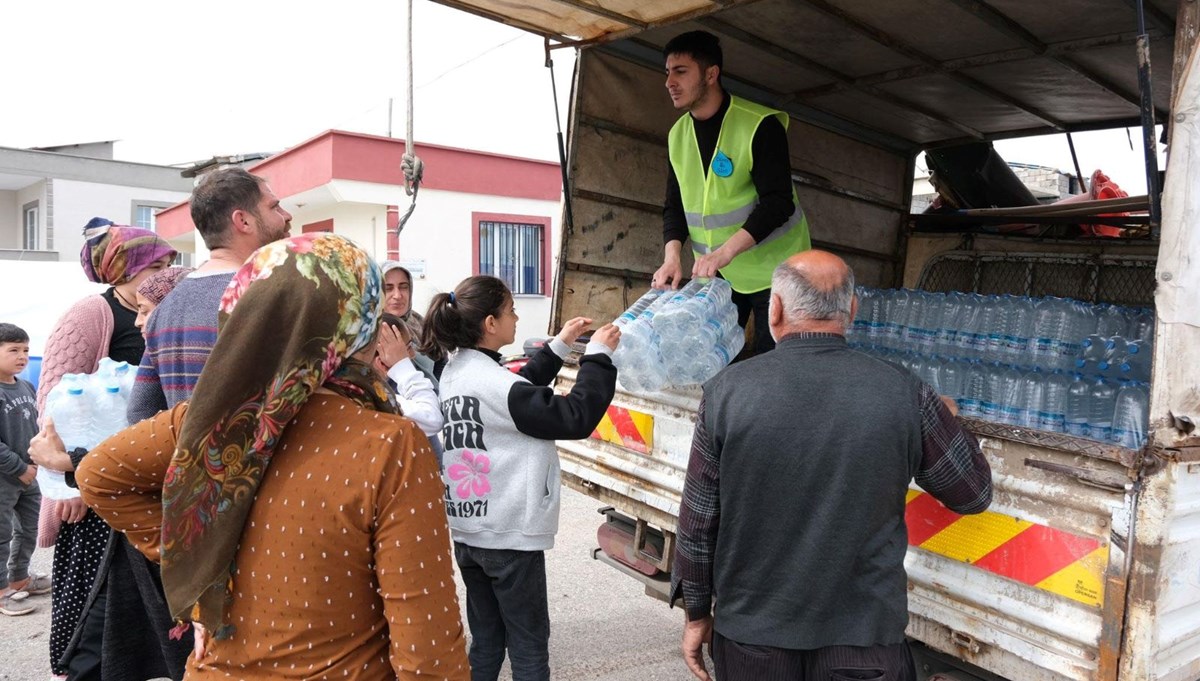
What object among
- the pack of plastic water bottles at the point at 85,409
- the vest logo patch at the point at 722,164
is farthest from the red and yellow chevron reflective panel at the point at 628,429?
the pack of plastic water bottles at the point at 85,409

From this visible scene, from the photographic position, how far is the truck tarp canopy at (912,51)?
3.56m

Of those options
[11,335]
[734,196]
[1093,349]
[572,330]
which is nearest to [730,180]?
[734,196]

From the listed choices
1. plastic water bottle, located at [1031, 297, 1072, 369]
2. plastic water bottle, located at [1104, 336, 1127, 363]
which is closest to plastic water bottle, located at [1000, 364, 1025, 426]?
plastic water bottle, located at [1031, 297, 1072, 369]

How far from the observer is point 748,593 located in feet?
6.29

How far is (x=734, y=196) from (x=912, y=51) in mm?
1501

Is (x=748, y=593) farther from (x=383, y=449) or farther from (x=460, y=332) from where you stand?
(x=460, y=332)

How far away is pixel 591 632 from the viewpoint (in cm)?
419

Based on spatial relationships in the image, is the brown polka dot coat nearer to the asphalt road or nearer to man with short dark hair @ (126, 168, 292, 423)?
man with short dark hair @ (126, 168, 292, 423)

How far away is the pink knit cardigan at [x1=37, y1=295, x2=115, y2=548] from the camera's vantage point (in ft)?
8.82

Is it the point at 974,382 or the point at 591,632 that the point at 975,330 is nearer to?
the point at 974,382

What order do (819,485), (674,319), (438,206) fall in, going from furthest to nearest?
(438,206), (674,319), (819,485)

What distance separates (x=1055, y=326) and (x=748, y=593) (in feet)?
9.29

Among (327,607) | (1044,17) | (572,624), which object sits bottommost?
(572,624)

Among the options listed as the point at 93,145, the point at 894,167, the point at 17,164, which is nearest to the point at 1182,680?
the point at 894,167
